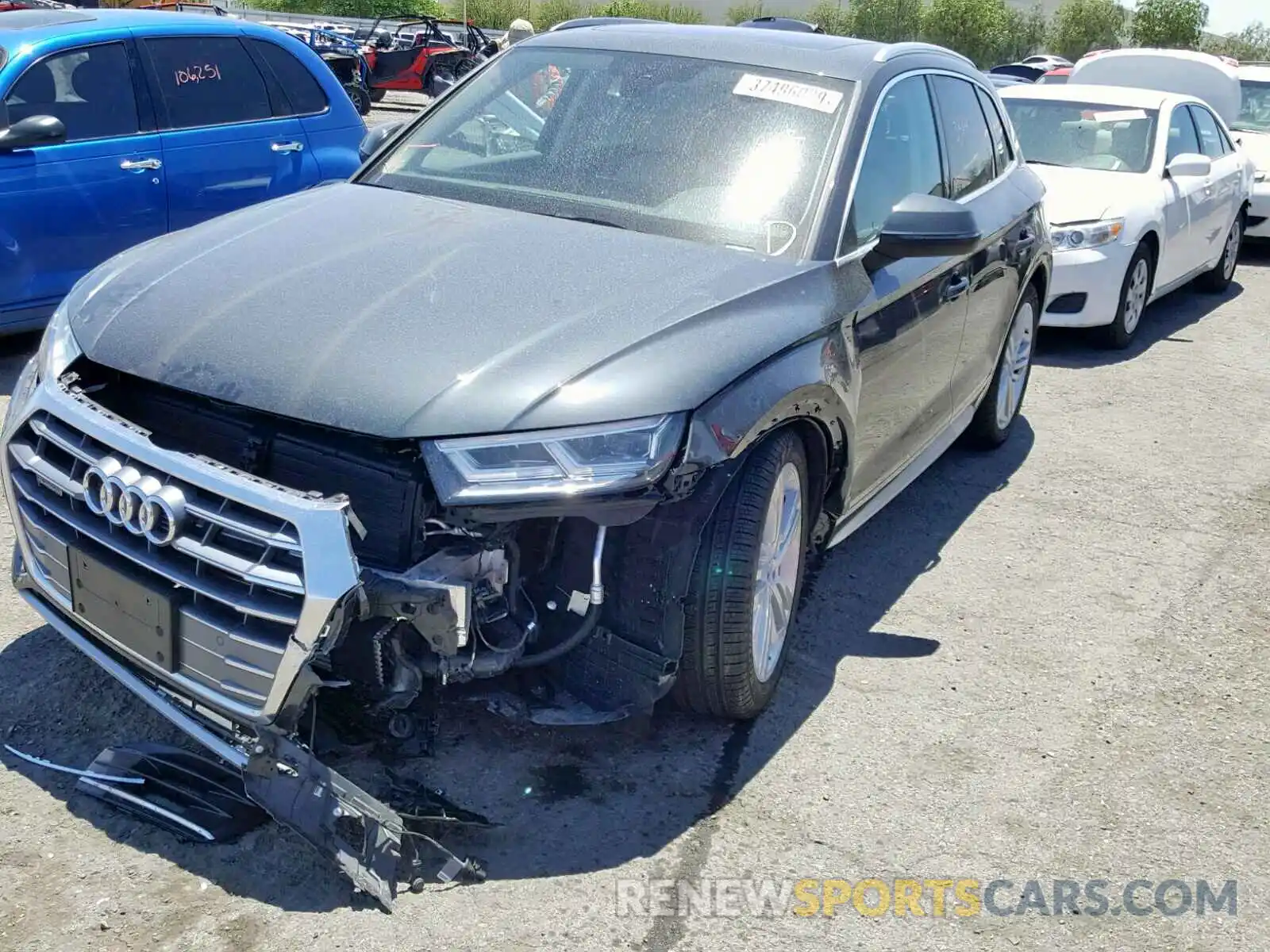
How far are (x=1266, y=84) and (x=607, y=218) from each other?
39.4 ft

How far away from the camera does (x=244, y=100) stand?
709 centimetres

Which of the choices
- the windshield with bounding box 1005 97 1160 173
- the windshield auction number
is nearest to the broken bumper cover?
the windshield auction number

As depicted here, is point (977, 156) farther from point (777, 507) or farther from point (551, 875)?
point (551, 875)

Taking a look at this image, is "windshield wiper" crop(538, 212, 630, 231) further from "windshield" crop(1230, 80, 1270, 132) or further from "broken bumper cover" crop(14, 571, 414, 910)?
"windshield" crop(1230, 80, 1270, 132)

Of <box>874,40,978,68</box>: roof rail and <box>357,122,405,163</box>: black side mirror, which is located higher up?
<box>874,40,978,68</box>: roof rail

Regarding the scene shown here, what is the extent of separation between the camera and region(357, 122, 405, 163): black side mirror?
4664 mm

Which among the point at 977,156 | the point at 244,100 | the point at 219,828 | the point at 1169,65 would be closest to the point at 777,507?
the point at 219,828

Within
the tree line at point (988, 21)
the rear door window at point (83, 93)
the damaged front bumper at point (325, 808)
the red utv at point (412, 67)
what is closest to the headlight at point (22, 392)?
the damaged front bumper at point (325, 808)

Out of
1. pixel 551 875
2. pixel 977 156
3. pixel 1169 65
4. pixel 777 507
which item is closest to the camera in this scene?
pixel 551 875

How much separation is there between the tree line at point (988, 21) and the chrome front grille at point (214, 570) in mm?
58917

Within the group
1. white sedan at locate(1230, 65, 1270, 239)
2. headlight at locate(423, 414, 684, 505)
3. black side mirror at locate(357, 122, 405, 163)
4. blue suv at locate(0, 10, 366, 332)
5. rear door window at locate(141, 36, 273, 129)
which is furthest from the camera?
white sedan at locate(1230, 65, 1270, 239)

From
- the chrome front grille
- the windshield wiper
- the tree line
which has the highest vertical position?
the windshield wiper

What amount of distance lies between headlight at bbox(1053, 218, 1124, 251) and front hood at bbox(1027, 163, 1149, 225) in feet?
0.22

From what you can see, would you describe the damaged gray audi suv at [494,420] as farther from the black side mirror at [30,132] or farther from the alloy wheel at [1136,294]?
the alloy wheel at [1136,294]
